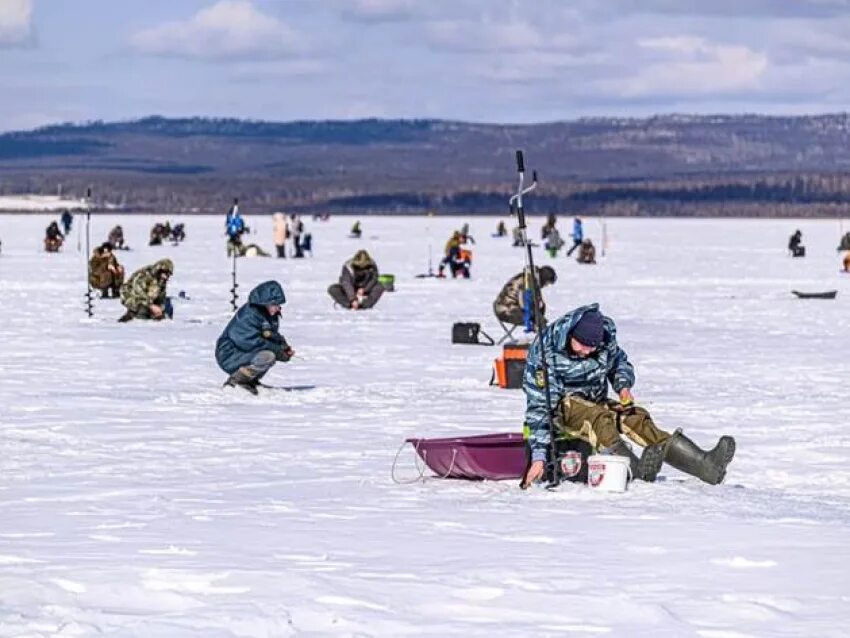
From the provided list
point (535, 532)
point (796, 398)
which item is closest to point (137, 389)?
point (796, 398)

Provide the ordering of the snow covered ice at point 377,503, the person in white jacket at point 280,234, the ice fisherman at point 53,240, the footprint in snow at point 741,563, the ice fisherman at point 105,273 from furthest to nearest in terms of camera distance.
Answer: the ice fisherman at point 53,240, the person in white jacket at point 280,234, the ice fisherman at point 105,273, the footprint in snow at point 741,563, the snow covered ice at point 377,503

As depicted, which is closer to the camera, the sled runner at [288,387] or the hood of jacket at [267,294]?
the hood of jacket at [267,294]

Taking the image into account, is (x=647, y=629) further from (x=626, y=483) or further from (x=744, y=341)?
(x=744, y=341)

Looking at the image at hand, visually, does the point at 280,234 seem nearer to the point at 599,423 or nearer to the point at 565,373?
the point at 565,373

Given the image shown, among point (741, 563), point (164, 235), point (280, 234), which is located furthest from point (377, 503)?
point (164, 235)

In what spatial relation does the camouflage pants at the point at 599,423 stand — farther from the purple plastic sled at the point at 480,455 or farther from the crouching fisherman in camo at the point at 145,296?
the crouching fisherman in camo at the point at 145,296

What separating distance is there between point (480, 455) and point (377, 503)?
975 mm

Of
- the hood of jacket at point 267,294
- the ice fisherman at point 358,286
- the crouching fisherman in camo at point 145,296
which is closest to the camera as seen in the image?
the hood of jacket at point 267,294

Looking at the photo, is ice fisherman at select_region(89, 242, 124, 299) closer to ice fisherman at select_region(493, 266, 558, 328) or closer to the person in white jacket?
ice fisherman at select_region(493, 266, 558, 328)

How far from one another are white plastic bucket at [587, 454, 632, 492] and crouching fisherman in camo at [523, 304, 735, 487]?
190 mm

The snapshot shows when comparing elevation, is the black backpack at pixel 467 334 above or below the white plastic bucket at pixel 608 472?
above

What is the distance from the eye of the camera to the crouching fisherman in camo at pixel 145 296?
25.9m

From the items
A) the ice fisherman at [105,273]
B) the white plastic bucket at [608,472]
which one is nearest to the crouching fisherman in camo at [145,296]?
the ice fisherman at [105,273]

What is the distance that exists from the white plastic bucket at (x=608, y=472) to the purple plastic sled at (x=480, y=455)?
56cm
